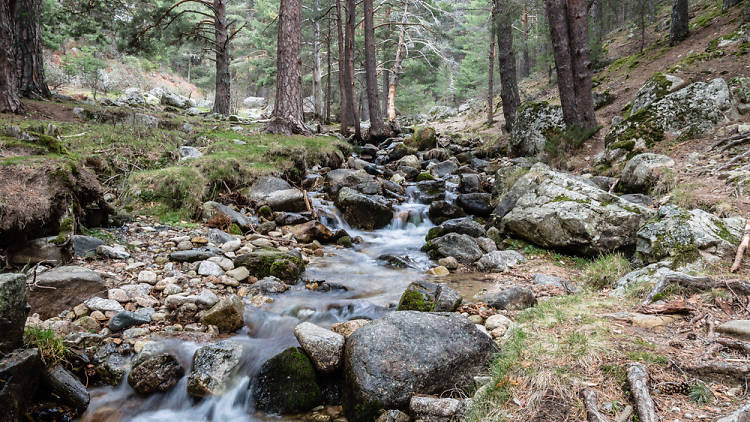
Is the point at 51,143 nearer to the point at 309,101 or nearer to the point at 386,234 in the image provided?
the point at 386,234

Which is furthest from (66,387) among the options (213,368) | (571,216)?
(571,216)

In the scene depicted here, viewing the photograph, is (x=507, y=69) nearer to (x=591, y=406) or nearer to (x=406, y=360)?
(x=406, y=360)

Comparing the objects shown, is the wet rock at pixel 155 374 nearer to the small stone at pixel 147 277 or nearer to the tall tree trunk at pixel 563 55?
the small stone at pixel 147 277

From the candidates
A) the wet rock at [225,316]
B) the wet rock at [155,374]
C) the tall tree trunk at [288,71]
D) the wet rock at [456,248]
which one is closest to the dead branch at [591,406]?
the wet rock at [155,374]

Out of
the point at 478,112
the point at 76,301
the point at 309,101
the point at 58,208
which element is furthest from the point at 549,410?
the point at 309,101

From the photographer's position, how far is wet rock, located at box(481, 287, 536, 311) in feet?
14.4

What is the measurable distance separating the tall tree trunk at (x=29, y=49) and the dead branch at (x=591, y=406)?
54.7 ft

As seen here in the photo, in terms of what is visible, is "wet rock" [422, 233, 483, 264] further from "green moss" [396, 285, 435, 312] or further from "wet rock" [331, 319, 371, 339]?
"wet rock" [331, 319, 371, 339]

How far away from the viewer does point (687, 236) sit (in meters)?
4.21

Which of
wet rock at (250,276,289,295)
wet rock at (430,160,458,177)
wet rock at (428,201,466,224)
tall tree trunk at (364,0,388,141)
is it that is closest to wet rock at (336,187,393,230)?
wet rock at (428,201,466,224)

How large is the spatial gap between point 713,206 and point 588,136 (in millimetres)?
5678

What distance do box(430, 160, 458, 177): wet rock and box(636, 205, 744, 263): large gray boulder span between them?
25.9 feet

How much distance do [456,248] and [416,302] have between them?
261 centimetres

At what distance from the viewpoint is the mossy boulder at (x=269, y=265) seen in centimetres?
548
